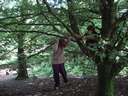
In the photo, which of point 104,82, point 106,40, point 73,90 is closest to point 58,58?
point 73,90

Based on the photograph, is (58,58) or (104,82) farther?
(58,58)

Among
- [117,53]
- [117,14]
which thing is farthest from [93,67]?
[117,53]

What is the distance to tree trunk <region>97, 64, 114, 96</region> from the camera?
8.20 meters

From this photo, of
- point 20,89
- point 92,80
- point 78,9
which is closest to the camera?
point 78,9

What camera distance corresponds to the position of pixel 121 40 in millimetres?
7426

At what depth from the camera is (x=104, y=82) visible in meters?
8.34

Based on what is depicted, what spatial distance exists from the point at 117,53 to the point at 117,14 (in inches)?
88.0

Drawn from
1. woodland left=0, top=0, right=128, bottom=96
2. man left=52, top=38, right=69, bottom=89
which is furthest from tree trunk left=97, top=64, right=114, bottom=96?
man left=52, top=38, right=69, bottom=89

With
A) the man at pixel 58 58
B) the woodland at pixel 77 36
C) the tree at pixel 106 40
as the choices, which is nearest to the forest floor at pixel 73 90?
the woodland at pixel 77 36

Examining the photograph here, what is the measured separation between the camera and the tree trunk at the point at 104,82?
8.20 metres

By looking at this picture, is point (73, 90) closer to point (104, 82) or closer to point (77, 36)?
point (104, 82)

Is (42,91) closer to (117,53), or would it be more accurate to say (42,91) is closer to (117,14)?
(117,14)

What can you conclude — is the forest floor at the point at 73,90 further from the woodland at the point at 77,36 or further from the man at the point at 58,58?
the man at the point at 58,58

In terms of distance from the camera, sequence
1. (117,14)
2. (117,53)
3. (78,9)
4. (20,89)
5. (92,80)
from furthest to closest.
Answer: (20,89), (92,80), (117,14), (78,9), (117,53)
